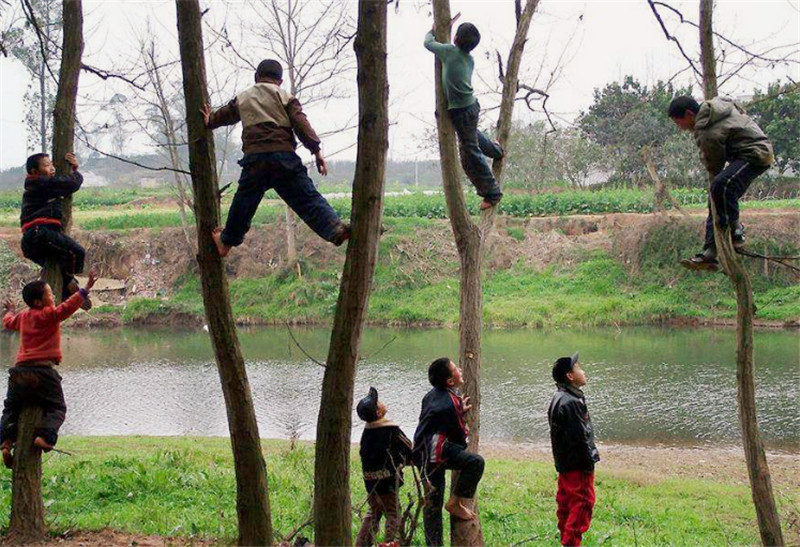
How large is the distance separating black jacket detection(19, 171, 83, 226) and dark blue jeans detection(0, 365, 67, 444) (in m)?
1.06

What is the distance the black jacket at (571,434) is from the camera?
5.66 metres

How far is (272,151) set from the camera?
4266 millimetres

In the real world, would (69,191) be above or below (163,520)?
above

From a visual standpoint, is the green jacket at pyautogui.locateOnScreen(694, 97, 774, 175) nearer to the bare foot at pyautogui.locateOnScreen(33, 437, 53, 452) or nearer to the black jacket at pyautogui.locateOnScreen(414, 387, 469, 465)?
the black jacket at pyautogui.locateOnScreen(414, 387, 469, 465)

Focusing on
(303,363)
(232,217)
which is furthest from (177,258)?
(232,217)

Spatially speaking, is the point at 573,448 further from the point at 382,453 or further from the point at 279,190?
the point at 279,190

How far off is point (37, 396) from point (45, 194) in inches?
55.9

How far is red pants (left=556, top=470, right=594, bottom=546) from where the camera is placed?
18.8 feet

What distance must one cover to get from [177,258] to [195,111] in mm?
28779

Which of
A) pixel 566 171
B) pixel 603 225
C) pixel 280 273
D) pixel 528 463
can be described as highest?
pixel 566 171

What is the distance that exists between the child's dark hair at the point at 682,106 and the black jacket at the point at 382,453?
2.79 meters

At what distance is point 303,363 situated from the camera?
20.7 metres

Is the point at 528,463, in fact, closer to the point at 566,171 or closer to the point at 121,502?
the point at 121,502

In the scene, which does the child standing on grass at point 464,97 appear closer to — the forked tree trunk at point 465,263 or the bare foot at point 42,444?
the forked tree trunk at point 465,263
